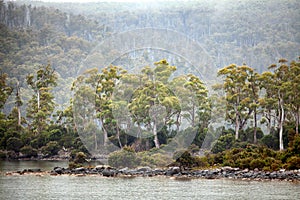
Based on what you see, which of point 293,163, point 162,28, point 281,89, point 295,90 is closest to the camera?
point 293,163

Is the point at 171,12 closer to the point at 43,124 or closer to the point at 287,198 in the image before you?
the point at 43,124

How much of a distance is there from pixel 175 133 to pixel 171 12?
147 m

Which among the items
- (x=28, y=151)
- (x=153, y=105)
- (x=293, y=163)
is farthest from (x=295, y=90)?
(x=28, y=151)

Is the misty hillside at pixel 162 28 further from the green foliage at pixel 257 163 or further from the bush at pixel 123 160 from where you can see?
the green foliage at pixel 257 163

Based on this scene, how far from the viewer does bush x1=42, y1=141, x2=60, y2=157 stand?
5181 cm

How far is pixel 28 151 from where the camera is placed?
170ft

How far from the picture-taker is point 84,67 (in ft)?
174

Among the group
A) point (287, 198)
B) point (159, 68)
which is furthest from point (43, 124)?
point (287, 198)

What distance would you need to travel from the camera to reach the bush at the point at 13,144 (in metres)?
52.5

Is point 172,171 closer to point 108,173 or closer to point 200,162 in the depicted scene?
point 200,162

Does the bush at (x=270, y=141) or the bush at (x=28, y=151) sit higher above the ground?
the bush at (x=270, y=141)

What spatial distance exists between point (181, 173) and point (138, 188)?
6.18 m

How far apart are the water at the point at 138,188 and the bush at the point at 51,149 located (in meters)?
18.8

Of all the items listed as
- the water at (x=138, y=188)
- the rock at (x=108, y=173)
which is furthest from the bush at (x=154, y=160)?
the water at (x=138, y=188)
